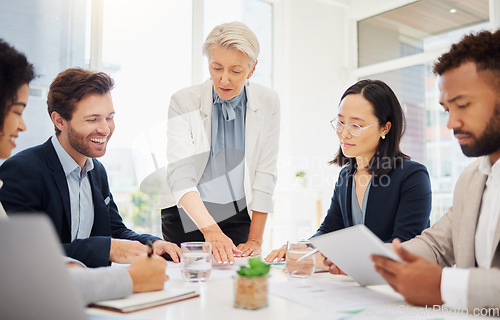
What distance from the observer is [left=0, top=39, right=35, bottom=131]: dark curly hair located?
1139mm

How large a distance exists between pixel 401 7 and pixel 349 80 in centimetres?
111

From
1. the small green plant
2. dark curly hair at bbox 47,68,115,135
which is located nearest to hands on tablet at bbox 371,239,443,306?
the small green plant

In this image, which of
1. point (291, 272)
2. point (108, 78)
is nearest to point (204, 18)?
point (108, 78)

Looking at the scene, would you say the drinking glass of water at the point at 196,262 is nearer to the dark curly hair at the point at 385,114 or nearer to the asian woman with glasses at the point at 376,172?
the asian woman with glasses at the point at 376,172

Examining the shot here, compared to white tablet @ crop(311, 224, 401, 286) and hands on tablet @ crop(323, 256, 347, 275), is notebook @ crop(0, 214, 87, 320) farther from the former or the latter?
hands on tablet @ crop(323, 256, 347, 275)

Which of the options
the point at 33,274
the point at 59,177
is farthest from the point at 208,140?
the point at 33,274

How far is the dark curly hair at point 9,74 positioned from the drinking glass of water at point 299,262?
2.94 ft

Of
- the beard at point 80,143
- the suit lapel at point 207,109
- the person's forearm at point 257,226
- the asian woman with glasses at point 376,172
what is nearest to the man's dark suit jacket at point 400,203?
the asian woman with glasses at point 376,172

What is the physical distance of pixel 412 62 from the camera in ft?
17.1

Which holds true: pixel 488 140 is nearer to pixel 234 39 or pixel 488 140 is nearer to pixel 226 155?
pixel 234 39

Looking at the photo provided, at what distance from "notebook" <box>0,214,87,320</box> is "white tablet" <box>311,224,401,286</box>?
576 mm

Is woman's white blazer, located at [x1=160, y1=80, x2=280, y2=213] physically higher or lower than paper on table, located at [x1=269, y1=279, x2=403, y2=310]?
higher

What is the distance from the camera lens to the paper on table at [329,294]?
0.97 meters

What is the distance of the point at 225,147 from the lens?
213 centimetres
